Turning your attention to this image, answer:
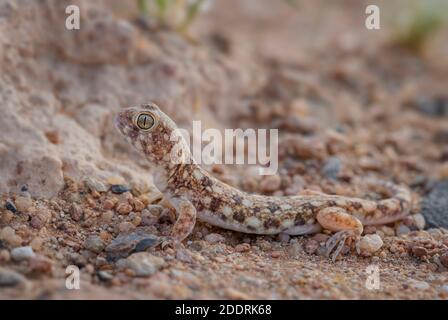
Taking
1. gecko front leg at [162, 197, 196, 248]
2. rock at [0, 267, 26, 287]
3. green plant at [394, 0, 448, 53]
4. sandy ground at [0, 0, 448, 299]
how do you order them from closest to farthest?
rock at [0, 267, 26, 287] → sandy ground at [0, 0, 448, 299] → gecko front leg at [162, 197, 196, 248] → green plant at [394, 0, 448, 53]

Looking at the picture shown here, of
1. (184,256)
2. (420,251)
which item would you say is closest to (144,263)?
(184,256)

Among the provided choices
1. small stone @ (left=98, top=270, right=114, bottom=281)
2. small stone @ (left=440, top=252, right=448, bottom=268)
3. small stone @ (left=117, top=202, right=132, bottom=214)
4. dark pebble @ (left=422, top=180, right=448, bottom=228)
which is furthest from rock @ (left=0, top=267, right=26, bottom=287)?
dark pebble @ (left=422, top=180, right=448, bottom=228)

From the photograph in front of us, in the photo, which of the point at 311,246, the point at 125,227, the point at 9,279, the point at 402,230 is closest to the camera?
the point at 9,279

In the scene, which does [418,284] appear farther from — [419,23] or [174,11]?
[419,23]

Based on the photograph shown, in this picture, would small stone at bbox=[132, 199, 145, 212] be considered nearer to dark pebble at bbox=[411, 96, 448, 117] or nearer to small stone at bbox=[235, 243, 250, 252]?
small stone at bbox=[235, 243, 250, 252]

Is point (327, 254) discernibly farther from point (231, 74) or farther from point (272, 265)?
point (231, 74)

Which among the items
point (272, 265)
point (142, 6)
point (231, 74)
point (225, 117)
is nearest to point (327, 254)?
point (272, 265)
